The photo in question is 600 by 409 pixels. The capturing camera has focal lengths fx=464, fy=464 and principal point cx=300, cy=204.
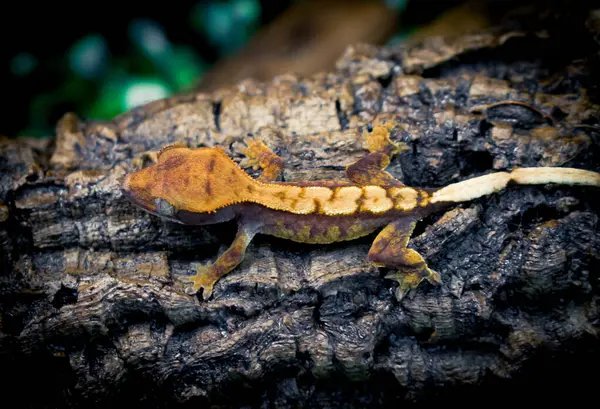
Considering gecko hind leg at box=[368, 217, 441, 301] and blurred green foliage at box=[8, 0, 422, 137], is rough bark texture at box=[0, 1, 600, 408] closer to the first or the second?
gecko hind leg at box=[368, 217, 441, 301]

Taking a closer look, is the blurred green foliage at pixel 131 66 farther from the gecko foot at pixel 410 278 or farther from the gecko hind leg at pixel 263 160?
the gecko foot at pixel 410 278

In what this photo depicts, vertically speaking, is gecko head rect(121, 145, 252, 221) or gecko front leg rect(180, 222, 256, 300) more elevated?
gecko head rect(121, 145, 252, 221)

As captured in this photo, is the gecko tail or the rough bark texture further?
the gecko tail

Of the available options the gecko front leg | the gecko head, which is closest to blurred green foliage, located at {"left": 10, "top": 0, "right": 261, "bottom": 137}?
the gecko head

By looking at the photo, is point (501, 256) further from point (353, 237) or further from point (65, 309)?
point (65, 309)

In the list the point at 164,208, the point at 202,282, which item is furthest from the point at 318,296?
the point at 164,208
